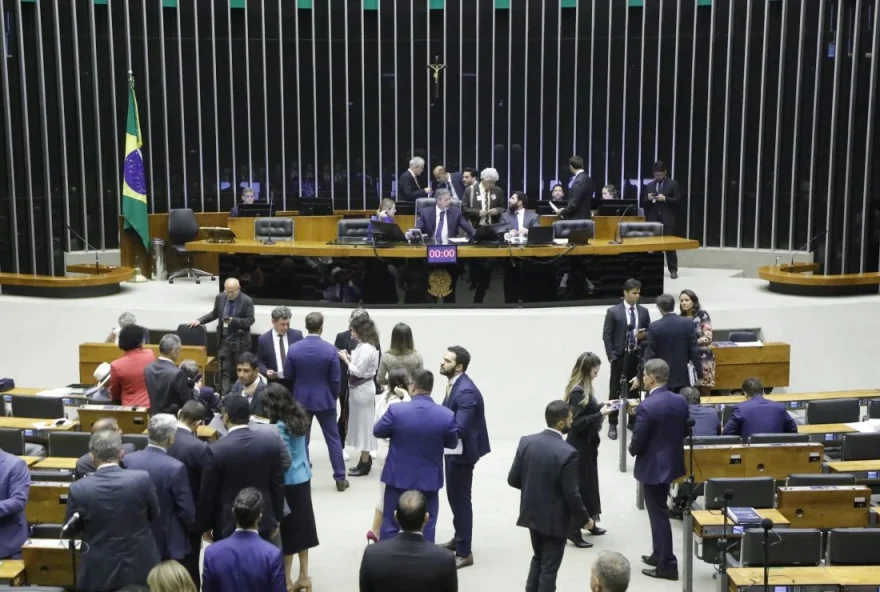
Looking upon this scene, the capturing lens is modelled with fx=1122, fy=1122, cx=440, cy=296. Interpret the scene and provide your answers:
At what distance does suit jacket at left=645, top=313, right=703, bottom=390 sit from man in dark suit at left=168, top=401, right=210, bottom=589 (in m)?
4.23

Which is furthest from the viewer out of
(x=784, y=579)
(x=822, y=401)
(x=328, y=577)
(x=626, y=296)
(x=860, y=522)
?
(x=626, y=296)

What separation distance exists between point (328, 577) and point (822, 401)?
13.3 ft

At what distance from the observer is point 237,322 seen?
9820mm

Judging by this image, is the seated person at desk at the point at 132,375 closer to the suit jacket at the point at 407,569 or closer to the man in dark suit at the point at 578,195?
the suit jacket at the point at 407,569

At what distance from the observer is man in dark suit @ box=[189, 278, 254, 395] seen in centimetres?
985

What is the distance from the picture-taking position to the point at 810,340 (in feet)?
38.0

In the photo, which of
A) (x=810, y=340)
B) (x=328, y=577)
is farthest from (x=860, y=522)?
(x=810, y=340)

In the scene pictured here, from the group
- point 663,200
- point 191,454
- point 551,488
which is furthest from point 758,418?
point 663,200

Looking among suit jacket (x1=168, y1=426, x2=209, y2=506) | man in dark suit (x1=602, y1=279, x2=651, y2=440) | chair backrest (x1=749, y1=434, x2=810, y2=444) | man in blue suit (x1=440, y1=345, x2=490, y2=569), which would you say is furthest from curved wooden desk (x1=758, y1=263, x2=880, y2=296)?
suit jacket (x1=168, y1=426, x2=209, y2=506)

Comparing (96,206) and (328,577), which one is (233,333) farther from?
(96,206)

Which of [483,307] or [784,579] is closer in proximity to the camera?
[784,579]

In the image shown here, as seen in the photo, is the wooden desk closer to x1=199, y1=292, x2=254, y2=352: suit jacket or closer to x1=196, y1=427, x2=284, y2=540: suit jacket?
x1=199, y1=292, x2=254, y2=352: suit jacket

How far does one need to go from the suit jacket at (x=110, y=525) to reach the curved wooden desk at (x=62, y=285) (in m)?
7.53

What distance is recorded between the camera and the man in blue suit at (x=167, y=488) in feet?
18.3
